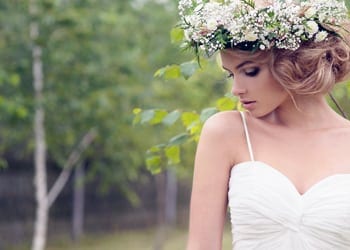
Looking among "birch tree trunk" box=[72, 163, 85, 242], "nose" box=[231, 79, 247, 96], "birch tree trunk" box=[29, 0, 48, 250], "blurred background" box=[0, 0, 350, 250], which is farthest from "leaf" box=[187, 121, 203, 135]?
"birch tree trunk" box=[72, 163, 85, 242]

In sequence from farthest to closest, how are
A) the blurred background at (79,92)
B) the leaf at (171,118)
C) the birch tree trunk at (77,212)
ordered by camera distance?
the birch tree trunk at (77,212), the blurred background at (79,92), the leaf at (171,118)

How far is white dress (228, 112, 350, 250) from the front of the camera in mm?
2252

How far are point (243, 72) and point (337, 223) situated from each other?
45 centimetres

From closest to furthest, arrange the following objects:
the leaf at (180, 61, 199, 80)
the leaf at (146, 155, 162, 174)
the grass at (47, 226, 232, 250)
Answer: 1. the leaf at (180, 61, 199, 80)
2. the leaf at (146, 155, 162, 174)
3. the grass at (47, 226, 232, 250)

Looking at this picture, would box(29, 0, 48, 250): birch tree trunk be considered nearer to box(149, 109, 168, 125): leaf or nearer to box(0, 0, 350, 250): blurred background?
box(0, 0, 350, 250): blurred background

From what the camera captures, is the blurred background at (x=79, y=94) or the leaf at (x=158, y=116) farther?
the blurred background at (x=79, y=94)

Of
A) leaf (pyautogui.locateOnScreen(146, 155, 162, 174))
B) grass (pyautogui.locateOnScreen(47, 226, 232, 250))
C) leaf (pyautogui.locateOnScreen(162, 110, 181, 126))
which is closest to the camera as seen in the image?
leaf (pyautogui.locateOnScreen(162, 110, 181, 126))

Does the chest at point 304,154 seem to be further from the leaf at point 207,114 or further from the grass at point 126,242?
the grass at point 126,242

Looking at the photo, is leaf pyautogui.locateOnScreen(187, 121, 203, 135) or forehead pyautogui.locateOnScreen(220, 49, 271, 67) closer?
forehead pyautogui.locateOnScreen(220, 49, 271, 67)

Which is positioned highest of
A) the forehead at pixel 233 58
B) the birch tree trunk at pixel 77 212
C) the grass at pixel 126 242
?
the forehead at pixel 233 58

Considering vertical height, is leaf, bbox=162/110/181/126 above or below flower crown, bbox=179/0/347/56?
below

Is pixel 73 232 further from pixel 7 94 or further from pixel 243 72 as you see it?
pixel 243 72

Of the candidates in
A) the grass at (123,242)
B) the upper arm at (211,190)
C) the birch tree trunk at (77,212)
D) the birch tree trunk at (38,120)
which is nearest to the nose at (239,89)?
the upper arm at (211,190)

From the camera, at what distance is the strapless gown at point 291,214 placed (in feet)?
7.39
